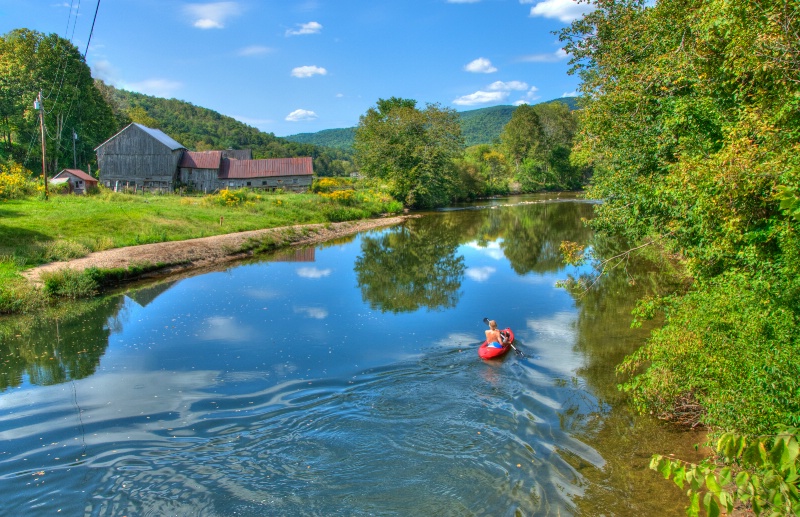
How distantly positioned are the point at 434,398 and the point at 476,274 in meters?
14.8

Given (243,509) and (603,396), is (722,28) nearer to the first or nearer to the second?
(603,396)

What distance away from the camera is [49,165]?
189 feet

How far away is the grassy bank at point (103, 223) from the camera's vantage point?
20.5 m

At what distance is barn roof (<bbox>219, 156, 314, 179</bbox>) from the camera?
6325 cm

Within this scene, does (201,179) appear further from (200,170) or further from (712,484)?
(712,484)

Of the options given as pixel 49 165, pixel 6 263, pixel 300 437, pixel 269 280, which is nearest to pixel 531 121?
pixel 49 165

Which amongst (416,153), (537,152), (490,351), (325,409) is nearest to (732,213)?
(490,351)

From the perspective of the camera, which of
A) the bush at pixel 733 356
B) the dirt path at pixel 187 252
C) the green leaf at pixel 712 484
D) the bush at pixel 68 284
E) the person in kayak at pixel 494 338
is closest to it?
the green leaf at pixel 712 484

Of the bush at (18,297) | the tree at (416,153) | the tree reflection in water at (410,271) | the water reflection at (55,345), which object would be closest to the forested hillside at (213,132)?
the tree at (416,153)

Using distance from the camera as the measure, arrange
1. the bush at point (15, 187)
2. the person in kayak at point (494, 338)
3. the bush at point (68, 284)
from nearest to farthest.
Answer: the person in kayak at point (494, 338)
the bush at point (68, 284)
the bush at point (15, 187)

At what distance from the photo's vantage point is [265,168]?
64500mm

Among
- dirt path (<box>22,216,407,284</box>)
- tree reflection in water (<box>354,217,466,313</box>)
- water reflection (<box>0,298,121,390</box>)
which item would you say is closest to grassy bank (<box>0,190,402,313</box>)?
dirt path (<box>22,216,407,284</box>)

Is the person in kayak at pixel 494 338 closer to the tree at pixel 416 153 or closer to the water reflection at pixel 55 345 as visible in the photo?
the water reflection at pixel 55 345

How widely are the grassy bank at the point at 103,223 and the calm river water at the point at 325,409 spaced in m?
1.86
